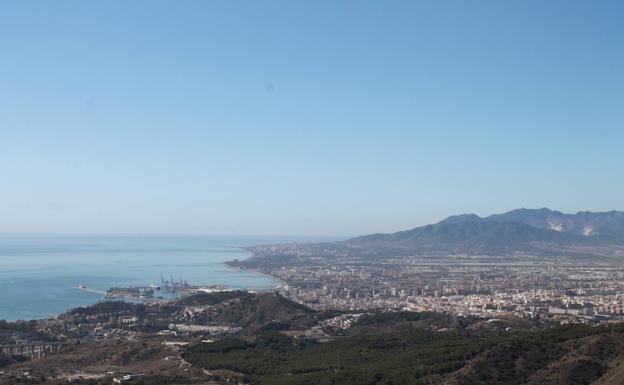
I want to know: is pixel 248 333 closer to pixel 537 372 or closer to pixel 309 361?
pixel 309 361

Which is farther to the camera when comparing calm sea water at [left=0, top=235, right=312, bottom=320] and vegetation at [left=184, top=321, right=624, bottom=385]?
calm sea water at [left=0, top=235, right=312, bottom=320]

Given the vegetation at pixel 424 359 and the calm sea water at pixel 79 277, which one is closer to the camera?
the vegetation at pixel 424 359

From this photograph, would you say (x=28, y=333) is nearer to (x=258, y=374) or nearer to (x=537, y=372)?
(x=258, y=374)

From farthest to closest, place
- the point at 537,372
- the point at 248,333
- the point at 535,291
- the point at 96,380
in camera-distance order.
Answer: the point at 535,291 < the point at 248,333 < the point at 96,380 < the point at 537,372

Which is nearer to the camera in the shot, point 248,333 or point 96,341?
point 96,341

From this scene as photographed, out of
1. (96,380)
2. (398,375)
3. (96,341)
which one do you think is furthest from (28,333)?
(398,375)

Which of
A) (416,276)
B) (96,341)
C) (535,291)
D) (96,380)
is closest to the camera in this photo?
(96,380)

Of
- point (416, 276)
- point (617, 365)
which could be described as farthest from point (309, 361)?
point (416, 276)

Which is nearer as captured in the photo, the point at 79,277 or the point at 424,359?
the point at 424,359

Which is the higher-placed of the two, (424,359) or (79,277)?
(424,359)
